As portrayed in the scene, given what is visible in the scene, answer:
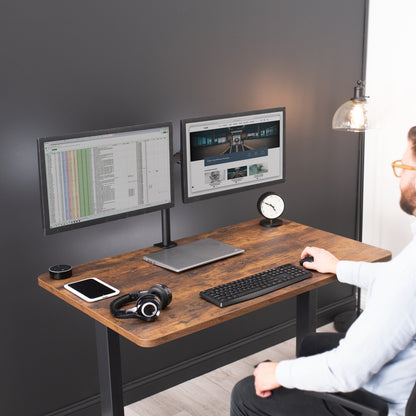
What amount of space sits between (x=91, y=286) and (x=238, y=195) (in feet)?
3.81

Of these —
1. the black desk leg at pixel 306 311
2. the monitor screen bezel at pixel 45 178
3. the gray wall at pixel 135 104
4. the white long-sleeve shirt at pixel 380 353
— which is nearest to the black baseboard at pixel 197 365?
the gray wall at pixel 135 104

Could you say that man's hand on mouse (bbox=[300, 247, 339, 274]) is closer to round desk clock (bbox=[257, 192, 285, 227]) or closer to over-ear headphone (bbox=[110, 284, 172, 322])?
round desk clock (bbox=[257, 192, 285, 227])

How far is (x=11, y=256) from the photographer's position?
2395 mm

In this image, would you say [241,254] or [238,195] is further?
[238,195]

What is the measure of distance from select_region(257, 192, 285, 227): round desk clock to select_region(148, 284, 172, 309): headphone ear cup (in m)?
0.89

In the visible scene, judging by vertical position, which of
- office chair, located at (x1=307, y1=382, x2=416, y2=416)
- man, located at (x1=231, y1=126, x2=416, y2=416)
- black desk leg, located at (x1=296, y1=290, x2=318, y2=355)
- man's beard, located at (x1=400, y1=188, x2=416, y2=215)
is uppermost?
man's beard, located at (x1=400, y1=188, x2=416, y2=215)

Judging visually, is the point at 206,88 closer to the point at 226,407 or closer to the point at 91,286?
the point at 91,286

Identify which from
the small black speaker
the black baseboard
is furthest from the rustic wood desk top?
the black baseboard

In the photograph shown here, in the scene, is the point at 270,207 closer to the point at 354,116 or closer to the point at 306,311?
the point at 306,311

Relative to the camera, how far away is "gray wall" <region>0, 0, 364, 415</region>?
2.33 meters

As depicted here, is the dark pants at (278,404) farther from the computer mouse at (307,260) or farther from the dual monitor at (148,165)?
the dual monitor at (148,165)

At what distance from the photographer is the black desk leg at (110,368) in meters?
1.99

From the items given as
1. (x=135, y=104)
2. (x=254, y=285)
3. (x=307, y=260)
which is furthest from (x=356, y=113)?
(x=254, y=285)

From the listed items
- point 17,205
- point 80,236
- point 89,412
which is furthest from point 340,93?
point 89,412
